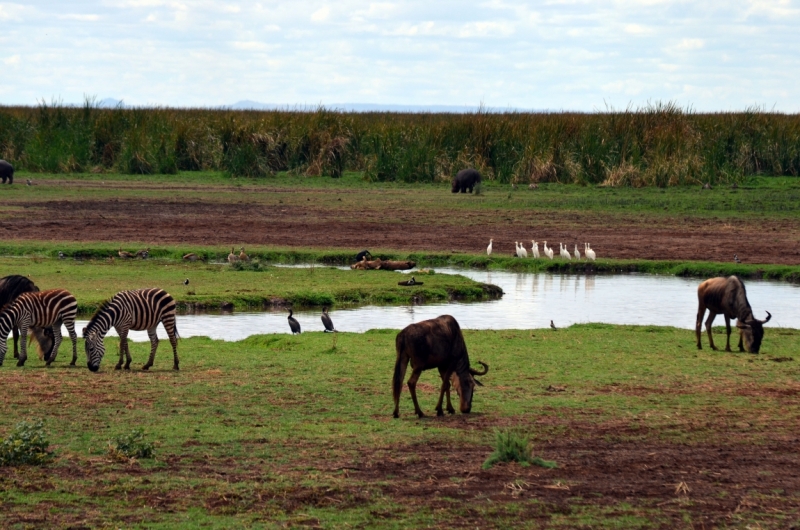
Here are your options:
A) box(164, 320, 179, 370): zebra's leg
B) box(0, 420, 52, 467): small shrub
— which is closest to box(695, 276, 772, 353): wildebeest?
box(164, 320, 179, 370): zebra's leg

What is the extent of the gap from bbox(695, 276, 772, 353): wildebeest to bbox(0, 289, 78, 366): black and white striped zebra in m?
7.61

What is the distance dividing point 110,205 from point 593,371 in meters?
22.1

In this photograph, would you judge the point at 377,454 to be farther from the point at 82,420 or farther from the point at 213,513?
the point at 82,420

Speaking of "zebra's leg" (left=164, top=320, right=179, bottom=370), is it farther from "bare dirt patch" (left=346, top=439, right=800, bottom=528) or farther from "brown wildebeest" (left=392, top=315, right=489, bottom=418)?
"bare dirt patch" (left=346, top=439, right=800, bottom=528)

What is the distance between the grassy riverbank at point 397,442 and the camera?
23.4ft

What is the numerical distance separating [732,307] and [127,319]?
731 cm

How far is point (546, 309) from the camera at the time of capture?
18422 mm

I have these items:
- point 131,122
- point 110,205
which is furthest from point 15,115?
point 110,205

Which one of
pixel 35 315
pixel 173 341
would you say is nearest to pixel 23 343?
pixel 35 315

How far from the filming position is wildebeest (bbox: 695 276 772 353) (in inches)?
536

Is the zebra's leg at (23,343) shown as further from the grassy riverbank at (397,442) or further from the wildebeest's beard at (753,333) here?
the wildebeest's beard at (753,333)

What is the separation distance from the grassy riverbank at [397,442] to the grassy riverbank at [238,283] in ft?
14.3

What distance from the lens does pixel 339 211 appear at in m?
30.9

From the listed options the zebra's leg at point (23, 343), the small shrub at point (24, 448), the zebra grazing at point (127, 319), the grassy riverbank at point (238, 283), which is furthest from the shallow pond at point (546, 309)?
the small shrub at point (24, 448)
